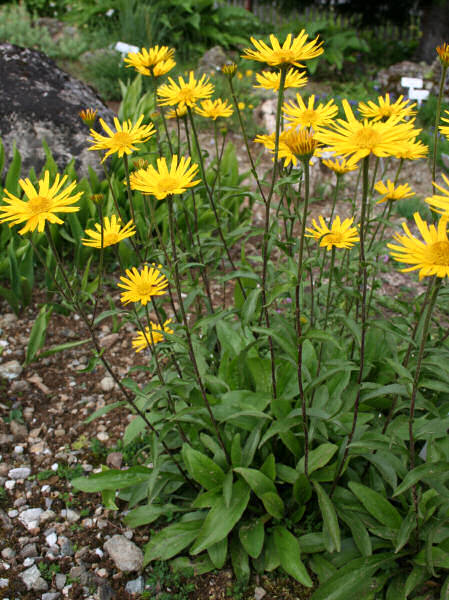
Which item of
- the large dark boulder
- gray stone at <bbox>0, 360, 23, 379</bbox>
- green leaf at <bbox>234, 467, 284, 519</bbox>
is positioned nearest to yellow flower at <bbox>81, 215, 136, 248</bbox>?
green leaf at <bbox>234, 467, 284, 519</bbox>

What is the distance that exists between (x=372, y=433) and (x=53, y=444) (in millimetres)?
1477

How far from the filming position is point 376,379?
2.14 meters

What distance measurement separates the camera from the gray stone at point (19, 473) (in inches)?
88.9

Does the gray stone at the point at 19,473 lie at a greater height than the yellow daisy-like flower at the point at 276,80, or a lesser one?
lesser

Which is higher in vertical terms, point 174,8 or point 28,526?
point 174,8

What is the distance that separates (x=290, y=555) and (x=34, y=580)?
2.97ft

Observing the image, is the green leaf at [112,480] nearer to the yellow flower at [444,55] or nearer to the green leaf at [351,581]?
the green leaf at [351,581]

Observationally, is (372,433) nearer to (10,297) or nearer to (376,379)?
(376,379)

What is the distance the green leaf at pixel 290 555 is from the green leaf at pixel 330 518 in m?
0.12

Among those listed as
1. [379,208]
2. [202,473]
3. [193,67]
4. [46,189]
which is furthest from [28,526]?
[193,67]

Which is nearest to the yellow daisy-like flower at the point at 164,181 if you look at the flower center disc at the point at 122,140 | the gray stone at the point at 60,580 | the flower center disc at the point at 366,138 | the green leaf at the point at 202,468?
the flower center disc at the point at 122,140

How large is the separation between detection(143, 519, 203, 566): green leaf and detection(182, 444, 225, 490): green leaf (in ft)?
0.59

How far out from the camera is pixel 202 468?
6.06ft

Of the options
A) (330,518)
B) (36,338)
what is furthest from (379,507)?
(36,338)
